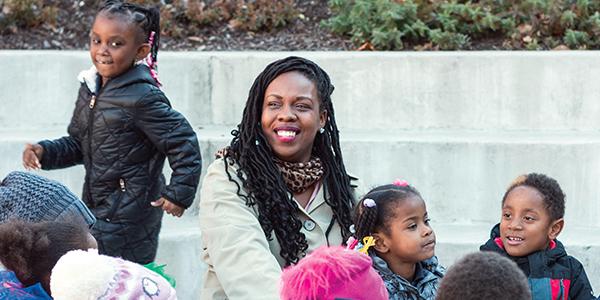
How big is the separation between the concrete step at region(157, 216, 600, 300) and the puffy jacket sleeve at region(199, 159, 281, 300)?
103 inches

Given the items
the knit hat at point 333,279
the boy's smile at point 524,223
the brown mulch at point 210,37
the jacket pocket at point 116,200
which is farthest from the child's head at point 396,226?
the brown mulch at point 210,37

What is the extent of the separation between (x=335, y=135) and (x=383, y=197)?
1.37ft

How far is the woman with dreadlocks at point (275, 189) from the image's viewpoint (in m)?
3.98

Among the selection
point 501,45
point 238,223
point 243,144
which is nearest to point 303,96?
point 243,144

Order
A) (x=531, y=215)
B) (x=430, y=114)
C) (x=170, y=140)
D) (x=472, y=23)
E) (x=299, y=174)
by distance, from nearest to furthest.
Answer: (x=299, y=174) → (x=531, y=215) → (x=170, y=140) → (x=430, y=114) → (x=472, y=23)

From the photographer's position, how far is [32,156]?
543 centimetres

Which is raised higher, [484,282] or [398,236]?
[484,282]

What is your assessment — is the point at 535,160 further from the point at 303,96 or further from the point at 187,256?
the point at 303,96

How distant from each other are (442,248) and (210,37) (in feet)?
9.57

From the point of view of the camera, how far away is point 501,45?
836 centimetres

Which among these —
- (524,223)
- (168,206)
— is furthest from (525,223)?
(168,206)

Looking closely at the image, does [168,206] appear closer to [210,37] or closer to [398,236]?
[398,236]

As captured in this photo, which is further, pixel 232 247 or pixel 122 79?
pixel 122 79

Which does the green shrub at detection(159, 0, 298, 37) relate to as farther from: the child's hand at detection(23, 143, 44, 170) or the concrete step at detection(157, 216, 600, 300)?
the child's hand at detection(23, 143, 44, 170)
